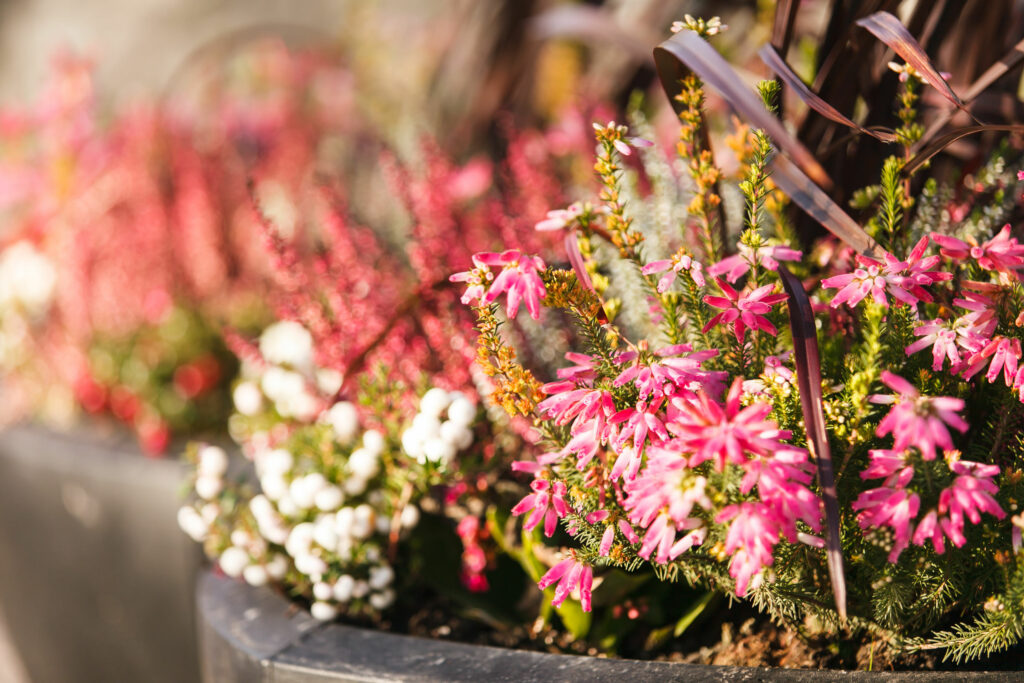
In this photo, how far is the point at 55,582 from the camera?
1.66 meters

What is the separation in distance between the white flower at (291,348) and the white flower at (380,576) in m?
0.41

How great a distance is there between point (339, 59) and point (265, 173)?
857mm

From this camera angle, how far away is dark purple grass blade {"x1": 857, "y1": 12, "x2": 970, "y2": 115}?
68cm

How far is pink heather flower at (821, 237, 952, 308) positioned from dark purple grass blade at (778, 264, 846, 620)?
0.04 metres

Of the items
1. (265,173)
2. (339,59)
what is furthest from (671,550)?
(339,59)

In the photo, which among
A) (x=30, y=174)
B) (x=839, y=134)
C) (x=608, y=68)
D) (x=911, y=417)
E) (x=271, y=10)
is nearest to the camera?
(x=911, y=417)

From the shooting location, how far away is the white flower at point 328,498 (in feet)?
3.10

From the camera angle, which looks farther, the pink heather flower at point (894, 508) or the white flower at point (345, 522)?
the white flower at point (345, 522)

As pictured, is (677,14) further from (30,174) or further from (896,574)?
(30,174)

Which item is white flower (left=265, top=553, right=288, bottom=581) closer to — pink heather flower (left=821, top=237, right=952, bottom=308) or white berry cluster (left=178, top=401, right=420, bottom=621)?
white berry cluster (left=178, top=401, right=420, bottom=621)

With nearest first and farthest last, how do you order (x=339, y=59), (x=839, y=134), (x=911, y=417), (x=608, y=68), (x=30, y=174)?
(x=911, y=417), (x=839, y=134), (x=608, y=68), (x=30, y=174), (x=339, y=59)

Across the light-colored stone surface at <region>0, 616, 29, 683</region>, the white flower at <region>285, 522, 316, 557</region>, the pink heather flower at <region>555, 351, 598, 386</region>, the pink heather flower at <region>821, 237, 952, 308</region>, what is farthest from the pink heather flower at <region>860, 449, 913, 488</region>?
the light-colored stone surface at <region>0, 616, 29, 683</region>

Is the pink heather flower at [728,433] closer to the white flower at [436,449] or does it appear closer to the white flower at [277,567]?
the white flower at [436,449]

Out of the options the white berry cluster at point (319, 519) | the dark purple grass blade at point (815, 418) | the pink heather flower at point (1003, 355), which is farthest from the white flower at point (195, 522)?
the pink heather flower at point (1003, 355)
